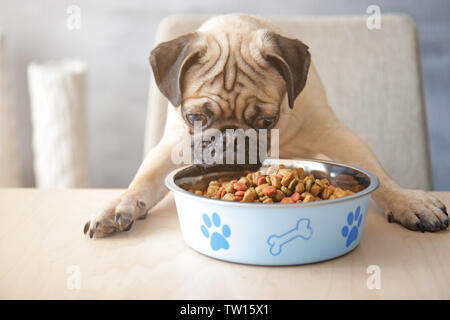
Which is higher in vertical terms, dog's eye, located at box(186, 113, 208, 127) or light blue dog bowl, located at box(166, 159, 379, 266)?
dog's eye, located at box(186, 113, 208, 127)

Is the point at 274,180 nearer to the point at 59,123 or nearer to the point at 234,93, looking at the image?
the point at 234,93

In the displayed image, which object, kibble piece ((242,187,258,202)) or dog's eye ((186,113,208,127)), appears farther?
dog's eye ((186,113,208,127))

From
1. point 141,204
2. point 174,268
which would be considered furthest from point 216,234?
point 141,204

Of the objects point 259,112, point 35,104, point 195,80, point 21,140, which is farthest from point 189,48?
point 21,140

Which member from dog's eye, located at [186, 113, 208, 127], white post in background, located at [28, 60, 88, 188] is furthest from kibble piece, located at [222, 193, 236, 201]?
white post in background, located at [28, 60, 88, 188]

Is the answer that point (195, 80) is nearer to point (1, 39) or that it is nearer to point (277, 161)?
point (277, 161)

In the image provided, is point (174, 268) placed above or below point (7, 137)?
above

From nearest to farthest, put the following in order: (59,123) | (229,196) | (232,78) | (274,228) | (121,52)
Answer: (274,228)
(229,196)
(232,78)
(59,123)
(121,52)

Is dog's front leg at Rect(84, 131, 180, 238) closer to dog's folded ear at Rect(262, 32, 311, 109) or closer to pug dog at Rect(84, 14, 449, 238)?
pug dog at Rect(84, 14, 449, 238)
